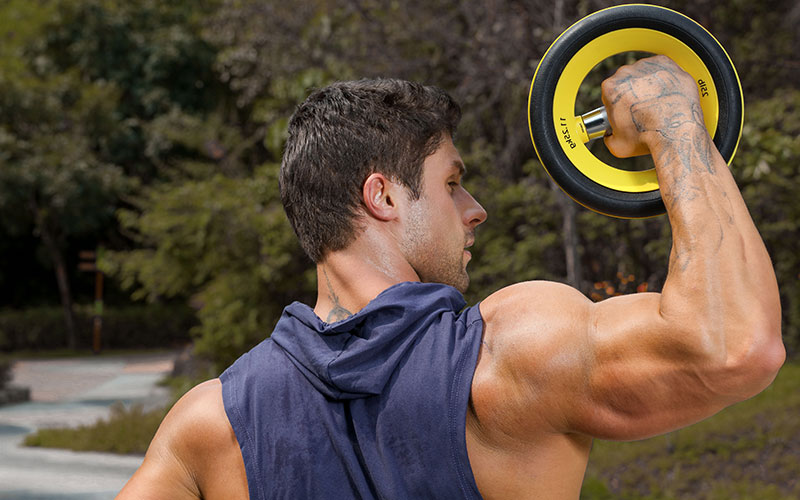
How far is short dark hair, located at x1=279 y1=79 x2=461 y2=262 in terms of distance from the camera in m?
1.42

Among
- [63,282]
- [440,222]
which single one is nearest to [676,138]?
[440,222]

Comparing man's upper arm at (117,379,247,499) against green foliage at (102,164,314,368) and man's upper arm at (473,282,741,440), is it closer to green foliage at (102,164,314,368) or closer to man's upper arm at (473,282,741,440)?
man's upper arm at (473,282,741,440)

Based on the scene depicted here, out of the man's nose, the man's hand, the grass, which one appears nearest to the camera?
the man's hand

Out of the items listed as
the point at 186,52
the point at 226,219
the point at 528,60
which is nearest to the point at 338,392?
the point at 528,60

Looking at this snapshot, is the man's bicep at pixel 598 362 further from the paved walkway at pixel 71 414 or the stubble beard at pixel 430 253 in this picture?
the paved walkway at pixel 71 414

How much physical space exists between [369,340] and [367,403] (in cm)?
11

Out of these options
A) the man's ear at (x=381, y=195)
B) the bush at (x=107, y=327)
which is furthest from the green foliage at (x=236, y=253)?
the bush at (x=107, y=327)

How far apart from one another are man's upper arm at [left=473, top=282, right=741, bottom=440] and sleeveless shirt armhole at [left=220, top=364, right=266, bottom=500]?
402mm

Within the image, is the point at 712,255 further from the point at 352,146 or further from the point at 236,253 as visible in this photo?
the point at 236,253

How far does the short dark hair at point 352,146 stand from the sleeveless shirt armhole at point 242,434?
284 mm

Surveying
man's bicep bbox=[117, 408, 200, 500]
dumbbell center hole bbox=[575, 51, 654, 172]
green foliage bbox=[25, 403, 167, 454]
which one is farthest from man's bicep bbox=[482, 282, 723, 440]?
green foliage bbox=[25, 403, 167, 454]

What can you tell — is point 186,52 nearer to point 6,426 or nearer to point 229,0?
point 229,0

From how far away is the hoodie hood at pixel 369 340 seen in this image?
1283 millimetres

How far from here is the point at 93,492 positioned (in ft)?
22.0
